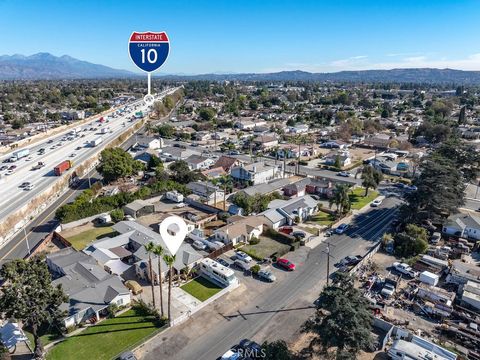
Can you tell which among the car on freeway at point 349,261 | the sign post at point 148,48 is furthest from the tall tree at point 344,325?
the sign post at point 148,48

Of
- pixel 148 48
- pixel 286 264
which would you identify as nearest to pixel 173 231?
pixel 148 48

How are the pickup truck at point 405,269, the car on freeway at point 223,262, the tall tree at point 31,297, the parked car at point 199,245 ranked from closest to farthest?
the tall tree at point 31,297 < the pickup truck at point 405,269 < the car on freeway at point 223,262 < the parked car at point 199,245

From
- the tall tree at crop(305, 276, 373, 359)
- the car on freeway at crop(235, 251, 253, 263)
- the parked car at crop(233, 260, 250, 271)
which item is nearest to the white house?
the car on freeway at crop(235, 251, 253, 263)

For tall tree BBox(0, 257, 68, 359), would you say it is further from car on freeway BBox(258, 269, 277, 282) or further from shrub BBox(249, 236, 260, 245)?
shrub BBox(249, 236, 260, 245)

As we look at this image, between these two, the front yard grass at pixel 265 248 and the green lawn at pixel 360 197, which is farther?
the green lawn at pixel 360 197

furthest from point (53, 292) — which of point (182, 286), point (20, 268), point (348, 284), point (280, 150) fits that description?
point (280, 150)

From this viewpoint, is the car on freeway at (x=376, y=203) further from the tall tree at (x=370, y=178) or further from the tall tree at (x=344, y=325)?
the tall tree at (x=344, y=325)
